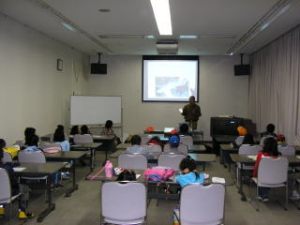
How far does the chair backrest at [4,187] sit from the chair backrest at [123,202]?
1266mm

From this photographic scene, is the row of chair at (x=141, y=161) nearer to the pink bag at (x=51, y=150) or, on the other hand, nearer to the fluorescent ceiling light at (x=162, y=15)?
the pink bag at (x=51, y=150)

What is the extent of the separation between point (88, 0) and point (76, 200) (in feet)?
10.7

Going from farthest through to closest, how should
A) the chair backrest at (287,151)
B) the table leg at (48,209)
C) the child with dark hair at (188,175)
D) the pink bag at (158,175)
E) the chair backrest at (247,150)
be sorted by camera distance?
the chair backrest at (247,150) → the chair backrest at (287,151) → the table leg at (48,209) → the pink bag at (158,175) → the child with dark hair at (188,175)

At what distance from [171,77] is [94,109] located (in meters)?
3.09

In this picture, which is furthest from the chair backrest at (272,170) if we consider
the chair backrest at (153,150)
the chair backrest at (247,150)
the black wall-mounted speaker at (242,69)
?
the black wall-mounted speaker at (242,69)

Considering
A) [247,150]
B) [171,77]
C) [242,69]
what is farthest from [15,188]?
[242,69]

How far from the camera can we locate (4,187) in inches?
157

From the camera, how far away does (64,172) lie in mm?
6797

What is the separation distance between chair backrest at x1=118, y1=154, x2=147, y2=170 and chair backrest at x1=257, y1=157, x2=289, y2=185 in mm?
1692

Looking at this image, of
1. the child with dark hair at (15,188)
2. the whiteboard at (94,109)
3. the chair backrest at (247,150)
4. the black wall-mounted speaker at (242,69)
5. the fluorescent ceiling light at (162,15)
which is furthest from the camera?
the black wall-mounted speaker at (242,69)

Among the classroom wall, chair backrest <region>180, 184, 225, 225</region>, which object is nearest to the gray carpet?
chair backrest <region>180, 184, 225, 225</region>

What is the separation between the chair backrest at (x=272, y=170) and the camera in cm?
502

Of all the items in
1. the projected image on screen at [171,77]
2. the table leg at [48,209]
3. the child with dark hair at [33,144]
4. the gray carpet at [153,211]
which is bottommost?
the gray carpet at [153,211]

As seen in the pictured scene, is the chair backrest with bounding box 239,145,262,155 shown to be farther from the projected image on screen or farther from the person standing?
the projected image on screen
